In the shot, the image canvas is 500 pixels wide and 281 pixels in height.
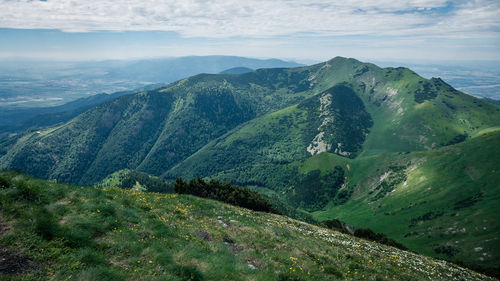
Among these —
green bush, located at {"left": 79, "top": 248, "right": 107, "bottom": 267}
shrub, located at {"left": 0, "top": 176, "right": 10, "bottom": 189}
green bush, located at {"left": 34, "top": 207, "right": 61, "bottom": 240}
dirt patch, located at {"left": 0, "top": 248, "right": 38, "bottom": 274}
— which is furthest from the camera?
shrub, located at {"left": 0, "top": 176, "right": 10, "bottom": 189}

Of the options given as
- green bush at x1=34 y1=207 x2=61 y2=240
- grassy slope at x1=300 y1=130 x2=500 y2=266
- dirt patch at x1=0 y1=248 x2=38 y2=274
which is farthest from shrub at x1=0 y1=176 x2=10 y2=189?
grassy slope at x1=300 y1=130 x2=500 y2=266

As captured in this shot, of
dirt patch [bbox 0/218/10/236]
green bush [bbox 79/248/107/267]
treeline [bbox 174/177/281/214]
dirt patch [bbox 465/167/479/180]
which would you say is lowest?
dirt patch [bbox 465/167/479/180]

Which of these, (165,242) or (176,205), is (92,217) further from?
(176,205)

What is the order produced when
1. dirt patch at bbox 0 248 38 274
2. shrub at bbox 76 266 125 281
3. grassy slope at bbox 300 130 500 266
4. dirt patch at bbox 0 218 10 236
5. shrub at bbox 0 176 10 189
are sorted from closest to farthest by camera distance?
dirt patch at bbox 0 248 38 274
shrub at bbox 76 266 125 281
dirt patch at bbox 0 218 10 236
shrub at bbox 0 176 10 189
grassy slope at bbox 300 130 500 266

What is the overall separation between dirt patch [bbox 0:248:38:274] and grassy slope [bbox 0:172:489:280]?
1.4 inches

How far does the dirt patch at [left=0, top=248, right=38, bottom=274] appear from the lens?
29.1 ft

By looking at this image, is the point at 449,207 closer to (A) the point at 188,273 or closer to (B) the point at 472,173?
(B) the point at 472,173

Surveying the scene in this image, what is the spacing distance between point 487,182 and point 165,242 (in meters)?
206

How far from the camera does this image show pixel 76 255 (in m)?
10.6

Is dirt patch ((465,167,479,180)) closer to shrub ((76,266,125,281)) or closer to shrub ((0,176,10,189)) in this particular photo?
shrub ((76,266,125,281))

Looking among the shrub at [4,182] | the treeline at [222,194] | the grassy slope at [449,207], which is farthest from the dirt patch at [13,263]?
the grassy slope at [449,207]

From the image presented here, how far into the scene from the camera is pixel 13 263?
9234 mm

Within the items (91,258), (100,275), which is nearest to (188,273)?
(100,275)

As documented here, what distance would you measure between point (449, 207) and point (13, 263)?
194 meters
